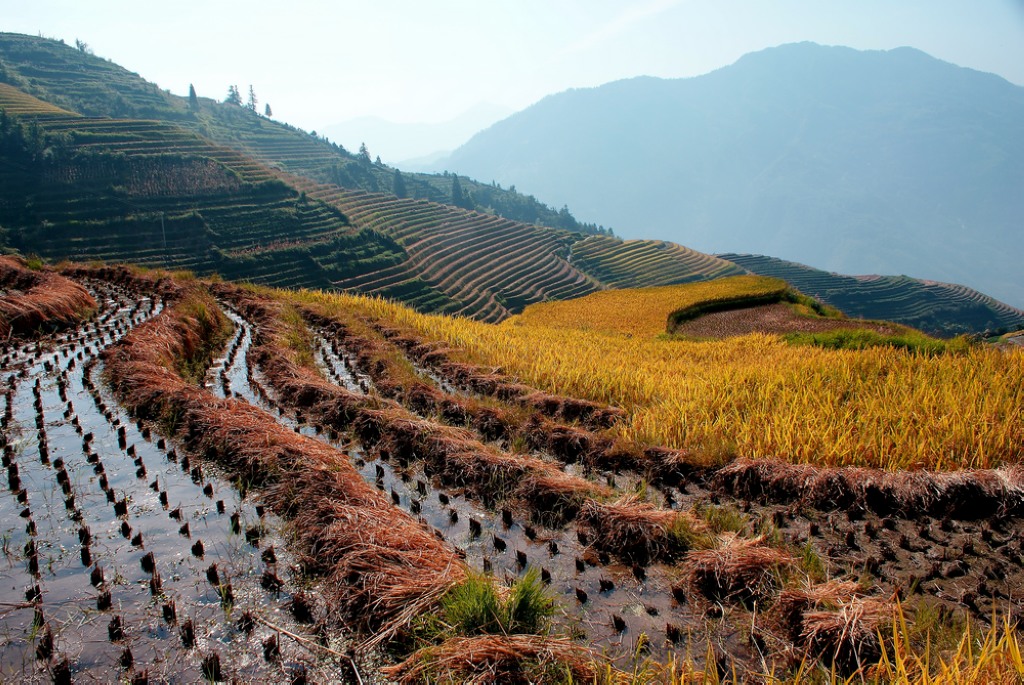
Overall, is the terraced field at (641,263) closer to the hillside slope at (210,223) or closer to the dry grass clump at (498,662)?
the hillside slope at (210,223)

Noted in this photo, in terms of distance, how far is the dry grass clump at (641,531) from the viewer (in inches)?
170

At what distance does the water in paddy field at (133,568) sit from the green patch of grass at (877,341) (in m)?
11.7

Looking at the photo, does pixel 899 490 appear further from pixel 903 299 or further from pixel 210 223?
pixel 903 299

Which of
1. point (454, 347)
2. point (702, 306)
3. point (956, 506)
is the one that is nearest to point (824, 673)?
point (956, 506)

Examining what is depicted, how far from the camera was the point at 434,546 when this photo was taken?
4.10 meters

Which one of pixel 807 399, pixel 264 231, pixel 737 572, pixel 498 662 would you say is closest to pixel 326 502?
pixel 498 662

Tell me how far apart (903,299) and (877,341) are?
11529cm

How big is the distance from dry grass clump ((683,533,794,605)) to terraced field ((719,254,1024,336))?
103291 millimetres

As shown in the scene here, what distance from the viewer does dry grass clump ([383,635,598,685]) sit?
9.48 ft

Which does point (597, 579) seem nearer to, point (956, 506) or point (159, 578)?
point (159, 578)

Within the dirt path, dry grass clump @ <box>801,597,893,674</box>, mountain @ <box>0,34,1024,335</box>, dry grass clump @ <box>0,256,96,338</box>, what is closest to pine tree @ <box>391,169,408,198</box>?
mountain @ <box>0,34,1024,335</box>

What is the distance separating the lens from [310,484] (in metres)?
4.94

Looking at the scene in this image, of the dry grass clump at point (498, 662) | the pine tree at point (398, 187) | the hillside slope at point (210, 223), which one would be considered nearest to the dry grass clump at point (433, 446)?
the dry grass clump at point (498, 662)

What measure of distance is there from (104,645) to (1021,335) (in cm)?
2716
